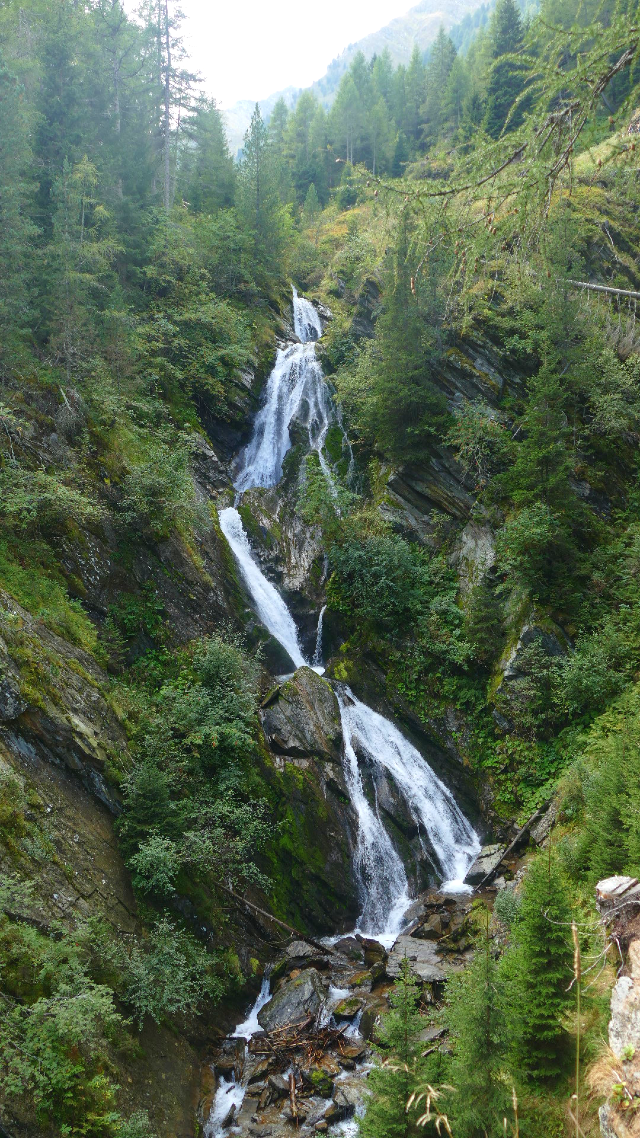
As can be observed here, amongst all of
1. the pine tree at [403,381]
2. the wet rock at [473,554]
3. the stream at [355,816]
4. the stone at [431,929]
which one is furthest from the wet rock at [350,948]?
the pine tree at [403,381]

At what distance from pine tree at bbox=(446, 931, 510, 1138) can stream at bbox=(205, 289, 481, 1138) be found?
3.70 metres

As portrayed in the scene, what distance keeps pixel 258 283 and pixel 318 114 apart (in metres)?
31.8

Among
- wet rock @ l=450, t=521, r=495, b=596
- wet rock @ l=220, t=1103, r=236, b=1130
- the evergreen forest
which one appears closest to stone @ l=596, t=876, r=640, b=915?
the evergreen forest

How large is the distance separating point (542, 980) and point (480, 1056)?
1048 mm

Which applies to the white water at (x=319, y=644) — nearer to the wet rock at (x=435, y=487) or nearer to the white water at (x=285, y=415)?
the white water at (x=285, y=415)

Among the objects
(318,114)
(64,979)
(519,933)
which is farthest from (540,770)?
(318,114)

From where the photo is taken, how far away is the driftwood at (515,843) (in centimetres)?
1206

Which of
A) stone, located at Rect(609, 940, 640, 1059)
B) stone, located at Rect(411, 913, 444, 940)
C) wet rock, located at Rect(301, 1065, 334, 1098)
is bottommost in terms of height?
stone, located at Rect(411, 913, 444, 940)

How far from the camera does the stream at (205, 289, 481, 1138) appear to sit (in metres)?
7.76

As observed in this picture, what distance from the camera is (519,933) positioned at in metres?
5.46

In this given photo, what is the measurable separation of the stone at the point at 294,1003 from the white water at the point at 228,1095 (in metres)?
0.22

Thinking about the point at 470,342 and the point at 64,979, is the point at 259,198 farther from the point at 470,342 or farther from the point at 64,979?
the point at 64,979

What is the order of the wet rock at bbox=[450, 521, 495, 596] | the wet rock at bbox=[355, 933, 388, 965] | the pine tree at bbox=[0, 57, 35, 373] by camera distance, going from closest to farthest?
the wet rock at bbox=[355, 933, 388, 965] < the pine tree at bbox=[0, 57, 35, 373] < the wet rock at bbox=[450, 521, 495, 596]

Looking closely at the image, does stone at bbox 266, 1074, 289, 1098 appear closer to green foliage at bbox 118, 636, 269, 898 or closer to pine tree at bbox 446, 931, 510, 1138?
green foliage at bbox 118, 636, 269, 898
